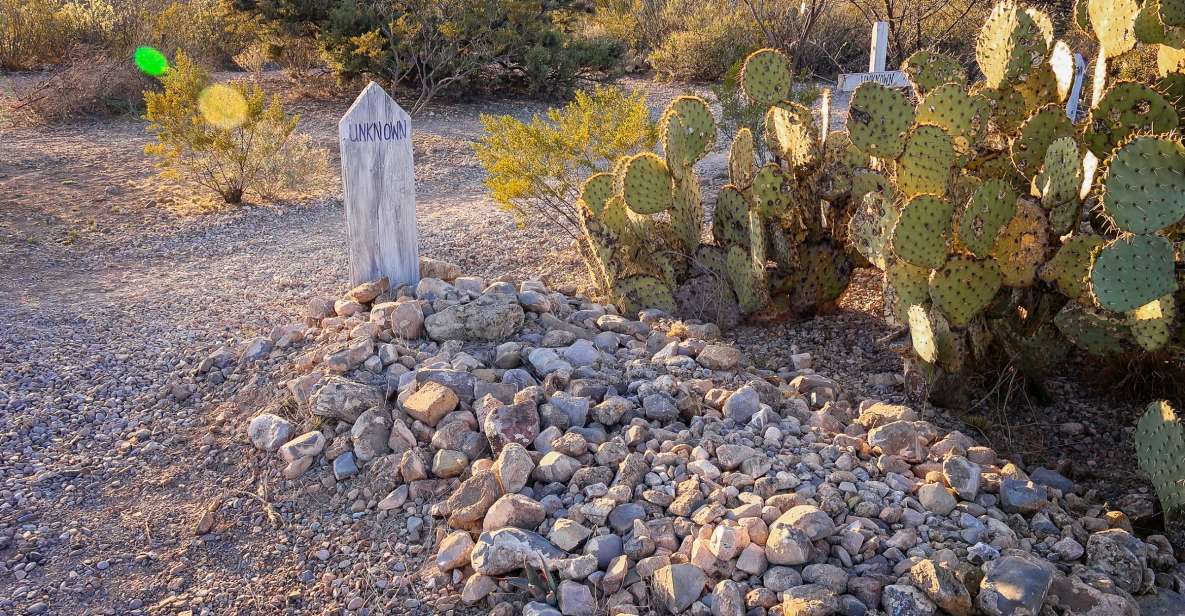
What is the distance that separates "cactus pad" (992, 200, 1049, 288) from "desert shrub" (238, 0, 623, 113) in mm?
8918

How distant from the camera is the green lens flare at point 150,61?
12.9 m

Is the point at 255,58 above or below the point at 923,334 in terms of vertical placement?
below

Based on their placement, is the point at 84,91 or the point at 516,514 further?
the point at 84,91

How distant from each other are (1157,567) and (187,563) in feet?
9.95

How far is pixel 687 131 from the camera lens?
Result: 15.5 feet

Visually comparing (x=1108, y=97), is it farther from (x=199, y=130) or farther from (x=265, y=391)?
(x=199, y=130)

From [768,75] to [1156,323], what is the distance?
229 centimetres

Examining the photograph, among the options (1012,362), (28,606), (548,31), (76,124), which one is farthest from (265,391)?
(548,31)

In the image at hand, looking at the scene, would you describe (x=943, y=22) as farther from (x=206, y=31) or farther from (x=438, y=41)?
(x=206, y=31)

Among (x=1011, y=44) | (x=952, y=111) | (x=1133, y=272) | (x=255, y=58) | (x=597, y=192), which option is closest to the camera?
(x=1133, y=272)

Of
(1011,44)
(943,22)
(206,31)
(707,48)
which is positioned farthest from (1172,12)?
(206,31)

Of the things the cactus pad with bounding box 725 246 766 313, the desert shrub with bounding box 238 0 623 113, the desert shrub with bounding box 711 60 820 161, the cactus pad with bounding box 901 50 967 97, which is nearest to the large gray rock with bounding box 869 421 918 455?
the cactus pad with bounding box 725 246 766 313

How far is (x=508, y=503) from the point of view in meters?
2.88

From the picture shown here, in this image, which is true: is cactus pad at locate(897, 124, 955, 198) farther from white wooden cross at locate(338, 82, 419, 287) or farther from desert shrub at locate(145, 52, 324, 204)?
desert shrub at locate(145, 52, 324, 204)
